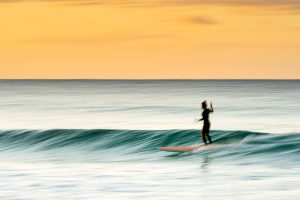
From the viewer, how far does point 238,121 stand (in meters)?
52.2

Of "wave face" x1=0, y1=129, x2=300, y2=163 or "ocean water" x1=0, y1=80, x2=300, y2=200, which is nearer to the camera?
"ocean water" x1=0, y1=80, x2=300, y2=200

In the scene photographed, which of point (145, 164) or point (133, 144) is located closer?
point (145, 164)

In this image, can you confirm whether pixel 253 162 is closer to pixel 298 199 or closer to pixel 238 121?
pixel 298 199

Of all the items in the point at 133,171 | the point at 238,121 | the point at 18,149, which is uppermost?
the point at 238,121

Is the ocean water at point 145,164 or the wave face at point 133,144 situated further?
the wave face at point 133,144

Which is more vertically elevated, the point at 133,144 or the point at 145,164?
the point at 133,144

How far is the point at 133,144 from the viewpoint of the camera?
3719 cm

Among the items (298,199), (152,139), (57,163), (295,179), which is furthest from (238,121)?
(298,199)

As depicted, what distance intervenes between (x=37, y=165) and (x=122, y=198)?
868cm

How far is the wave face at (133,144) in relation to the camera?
29.5 m

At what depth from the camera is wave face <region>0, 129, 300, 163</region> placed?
29.5 m

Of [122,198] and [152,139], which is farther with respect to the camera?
[152,139]

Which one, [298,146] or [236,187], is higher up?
[298,146]

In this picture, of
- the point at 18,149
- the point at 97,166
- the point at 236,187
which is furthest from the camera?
the point at 18,149
